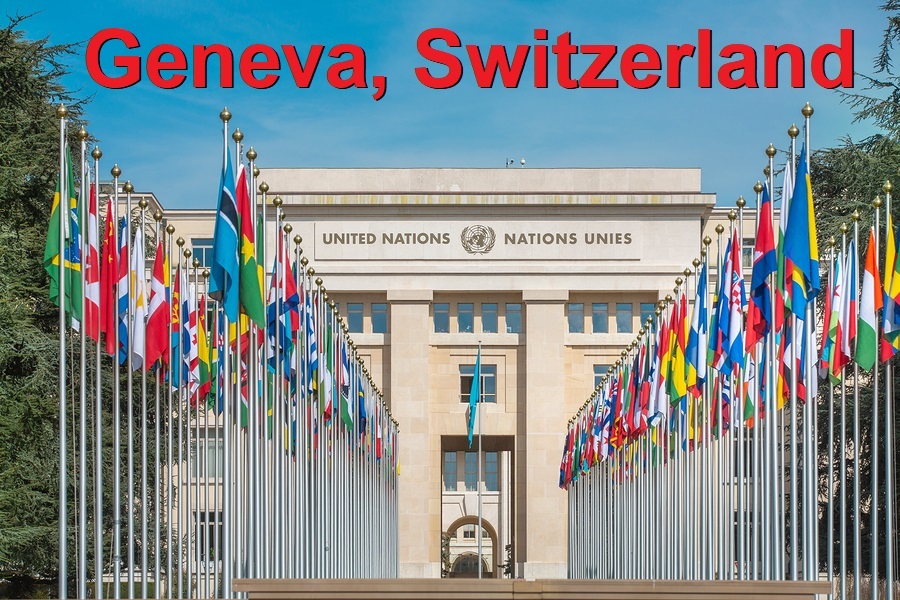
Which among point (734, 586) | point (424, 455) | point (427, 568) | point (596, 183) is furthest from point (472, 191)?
point (734, 586)

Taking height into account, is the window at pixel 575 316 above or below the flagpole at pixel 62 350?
above

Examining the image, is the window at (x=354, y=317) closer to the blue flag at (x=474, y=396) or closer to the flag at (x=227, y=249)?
the blue flag at (x=474, y=396)

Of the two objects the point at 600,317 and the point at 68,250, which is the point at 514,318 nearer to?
the point at 600,317

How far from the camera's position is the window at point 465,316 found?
81.1m

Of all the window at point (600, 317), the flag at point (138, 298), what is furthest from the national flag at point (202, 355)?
the window at point (600, 317)

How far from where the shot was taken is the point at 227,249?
26.9 m

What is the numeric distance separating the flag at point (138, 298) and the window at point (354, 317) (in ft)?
171

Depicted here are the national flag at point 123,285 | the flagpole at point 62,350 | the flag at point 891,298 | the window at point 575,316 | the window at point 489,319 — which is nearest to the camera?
the flagpole at point 62,350

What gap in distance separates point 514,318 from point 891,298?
52.2 meters

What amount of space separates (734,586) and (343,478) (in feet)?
96.1

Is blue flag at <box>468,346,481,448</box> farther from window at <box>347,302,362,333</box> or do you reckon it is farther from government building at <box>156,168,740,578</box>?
window at <box>347,302,362,333</box>

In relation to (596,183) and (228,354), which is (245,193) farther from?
(596,183)

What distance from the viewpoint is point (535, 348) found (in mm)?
78812

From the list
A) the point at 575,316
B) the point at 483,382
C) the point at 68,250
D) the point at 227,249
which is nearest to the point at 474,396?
the point at 483,382
